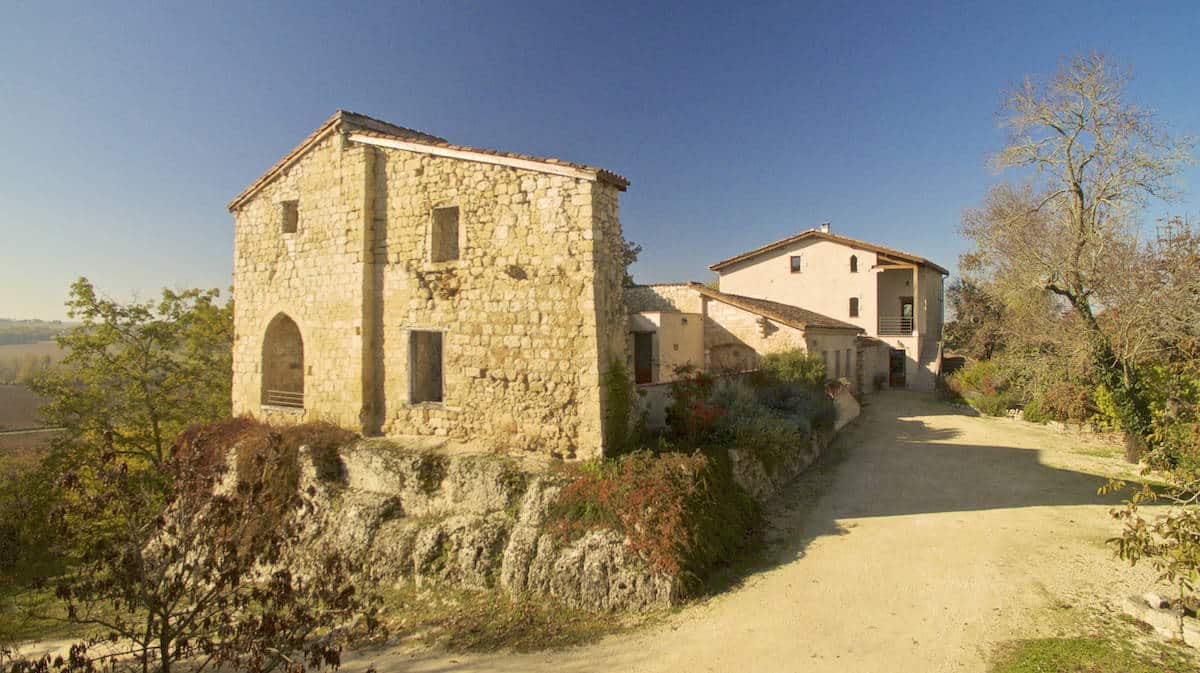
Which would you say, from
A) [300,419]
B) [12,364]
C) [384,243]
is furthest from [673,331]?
[12,364]

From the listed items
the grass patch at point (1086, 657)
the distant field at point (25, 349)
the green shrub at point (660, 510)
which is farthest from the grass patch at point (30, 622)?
the distant field at point (25, 349)

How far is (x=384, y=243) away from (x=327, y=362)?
281 cm

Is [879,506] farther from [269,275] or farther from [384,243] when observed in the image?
[269,275]

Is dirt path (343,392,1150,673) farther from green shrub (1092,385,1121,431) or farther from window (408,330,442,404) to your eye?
window (408,330,442,404)

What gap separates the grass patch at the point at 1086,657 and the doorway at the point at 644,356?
1200 centimetres

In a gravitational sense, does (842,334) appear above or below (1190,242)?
below

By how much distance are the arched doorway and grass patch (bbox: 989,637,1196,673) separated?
→ 13.5 meters

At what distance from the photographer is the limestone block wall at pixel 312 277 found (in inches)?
472

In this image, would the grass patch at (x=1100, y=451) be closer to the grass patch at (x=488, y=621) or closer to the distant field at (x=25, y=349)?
the grass patch at (x=488, y=621)

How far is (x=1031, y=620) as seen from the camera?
23.9 ft

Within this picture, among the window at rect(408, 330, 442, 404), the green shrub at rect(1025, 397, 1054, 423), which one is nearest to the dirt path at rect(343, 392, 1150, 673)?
the window at rect(408, 330, 442, 404)

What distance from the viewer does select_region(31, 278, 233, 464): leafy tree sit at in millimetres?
19656

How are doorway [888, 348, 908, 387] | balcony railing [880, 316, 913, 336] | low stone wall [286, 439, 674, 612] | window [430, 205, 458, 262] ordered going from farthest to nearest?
1. balcony railing [880, 316, 913, 336]
2. doorway [888, 348, 908, 387]
3. window [430, 205, 458, 262]
4. low stone wall [286, 439, 674, 612]

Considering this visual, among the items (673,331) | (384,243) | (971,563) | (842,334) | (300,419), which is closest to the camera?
(971,563)
